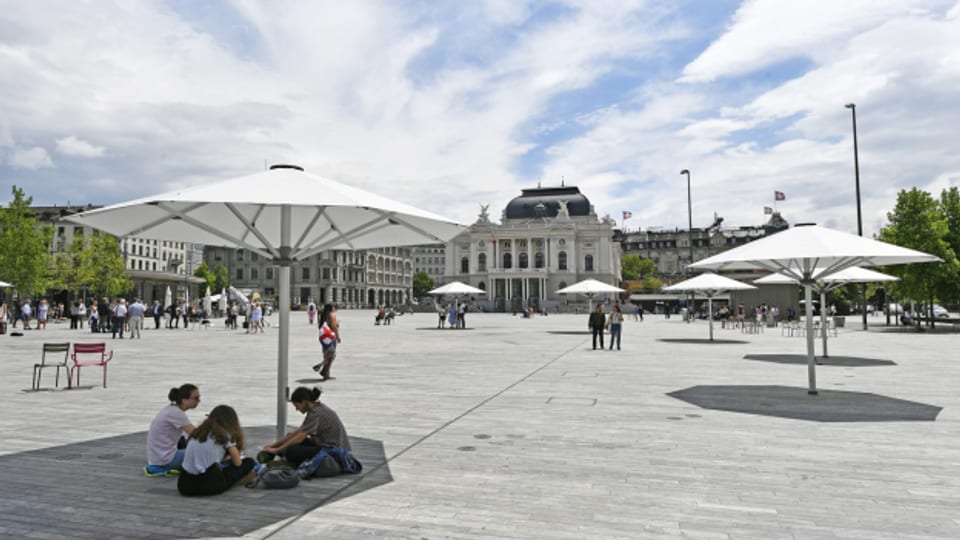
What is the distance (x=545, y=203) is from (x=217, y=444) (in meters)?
103

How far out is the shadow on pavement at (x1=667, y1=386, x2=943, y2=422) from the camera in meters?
8.77

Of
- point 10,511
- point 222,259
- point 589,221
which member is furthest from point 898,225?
point 222,259

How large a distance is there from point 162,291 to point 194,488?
249ft

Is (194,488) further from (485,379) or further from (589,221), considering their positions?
(589,221)

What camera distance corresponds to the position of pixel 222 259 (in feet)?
357

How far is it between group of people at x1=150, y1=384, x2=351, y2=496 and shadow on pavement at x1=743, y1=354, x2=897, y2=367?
14.7m

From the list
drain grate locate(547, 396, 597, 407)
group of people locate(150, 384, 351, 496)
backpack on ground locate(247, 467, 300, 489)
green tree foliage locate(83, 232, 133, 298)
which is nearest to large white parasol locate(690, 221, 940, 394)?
drain grate locate(547, 396, 597, 407)

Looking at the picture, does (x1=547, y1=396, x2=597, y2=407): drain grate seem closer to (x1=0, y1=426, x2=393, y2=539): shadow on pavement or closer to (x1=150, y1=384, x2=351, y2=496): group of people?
(x1=0, y1=426, x2=393, y2=539): shadow on pavement

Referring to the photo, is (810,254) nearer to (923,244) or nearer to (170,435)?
(170,435)

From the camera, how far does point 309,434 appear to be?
5.82 m

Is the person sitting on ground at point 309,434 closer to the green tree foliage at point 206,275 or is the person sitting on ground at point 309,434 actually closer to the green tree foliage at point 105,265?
the green tree foliage at point 105,265

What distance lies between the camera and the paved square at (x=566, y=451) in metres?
4.57

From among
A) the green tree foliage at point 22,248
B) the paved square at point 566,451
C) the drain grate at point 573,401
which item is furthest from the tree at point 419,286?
the drain grate at point 573,401

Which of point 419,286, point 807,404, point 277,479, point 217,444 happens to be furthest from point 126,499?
point 419,286
